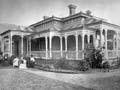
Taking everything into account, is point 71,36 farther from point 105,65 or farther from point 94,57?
point 105,65

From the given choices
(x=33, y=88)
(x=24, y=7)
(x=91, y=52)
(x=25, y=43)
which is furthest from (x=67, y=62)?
(x=25, y=43)

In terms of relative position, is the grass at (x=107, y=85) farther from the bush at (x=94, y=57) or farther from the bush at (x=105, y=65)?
the bush at (x=105, y=65)

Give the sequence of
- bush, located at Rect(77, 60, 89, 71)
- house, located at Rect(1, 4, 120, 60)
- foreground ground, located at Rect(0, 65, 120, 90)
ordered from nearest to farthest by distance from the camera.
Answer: foreground ground, located at Rect(0, 65, 120, 90), bush, located at Rect(77, 60, 89, 71), house, located at Rect(1, 4, 120, 60)

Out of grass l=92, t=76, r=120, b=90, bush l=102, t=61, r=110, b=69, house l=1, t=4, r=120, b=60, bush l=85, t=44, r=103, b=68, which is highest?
house l=1, t=4, r=120, b=60

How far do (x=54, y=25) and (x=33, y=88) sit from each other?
14375 millimetres

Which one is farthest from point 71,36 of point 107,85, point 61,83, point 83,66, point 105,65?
point 107,85

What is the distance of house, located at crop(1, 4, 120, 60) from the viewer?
13.8 metres

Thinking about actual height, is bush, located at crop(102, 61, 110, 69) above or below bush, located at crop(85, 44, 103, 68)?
below

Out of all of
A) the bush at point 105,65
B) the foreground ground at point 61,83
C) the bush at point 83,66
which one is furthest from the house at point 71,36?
the foreground ground at point 61,83

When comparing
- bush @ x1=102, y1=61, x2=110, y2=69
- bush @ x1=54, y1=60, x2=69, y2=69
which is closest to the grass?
bush @ x1=102, y1=61, x2=110, y2=69

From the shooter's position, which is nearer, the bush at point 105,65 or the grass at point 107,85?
the grass at point 107,85

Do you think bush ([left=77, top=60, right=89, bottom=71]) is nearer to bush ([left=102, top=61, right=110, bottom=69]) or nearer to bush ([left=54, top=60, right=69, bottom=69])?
bush ([left=54, top=60, right=69, bottom=69])

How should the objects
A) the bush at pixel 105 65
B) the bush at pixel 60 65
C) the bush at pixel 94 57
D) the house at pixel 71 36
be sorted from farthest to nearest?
the house at pixel 71 36 → the bush at pixel 60 65 → the bush at pixel 105 65 → the bush at pixel 94 57

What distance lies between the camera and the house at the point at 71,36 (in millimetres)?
13818
